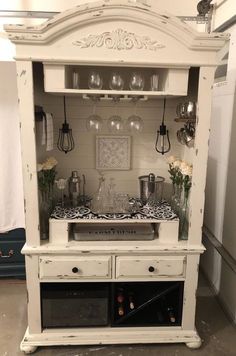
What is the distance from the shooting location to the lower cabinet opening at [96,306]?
6.27ft

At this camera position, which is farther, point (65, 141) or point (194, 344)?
point (65, 141)

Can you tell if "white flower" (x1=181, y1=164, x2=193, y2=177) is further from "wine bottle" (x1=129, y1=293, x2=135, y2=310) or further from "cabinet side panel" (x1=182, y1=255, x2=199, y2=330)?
"wine bottle" (x1=129, y1=293, x2=135, y2=310)

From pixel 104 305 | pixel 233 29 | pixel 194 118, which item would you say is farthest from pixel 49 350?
pixel 233 29

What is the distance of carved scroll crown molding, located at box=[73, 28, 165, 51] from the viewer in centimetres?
162

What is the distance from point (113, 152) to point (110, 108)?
0.30 metres

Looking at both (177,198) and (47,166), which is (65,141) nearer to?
(47,166)

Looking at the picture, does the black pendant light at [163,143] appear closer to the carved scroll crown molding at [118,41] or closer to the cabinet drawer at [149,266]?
the carved scroll crown molding at [118,41]

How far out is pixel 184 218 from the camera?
6.38 ft

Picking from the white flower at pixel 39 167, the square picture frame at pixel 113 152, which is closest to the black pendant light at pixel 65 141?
the square picture frame at pixel 113 152

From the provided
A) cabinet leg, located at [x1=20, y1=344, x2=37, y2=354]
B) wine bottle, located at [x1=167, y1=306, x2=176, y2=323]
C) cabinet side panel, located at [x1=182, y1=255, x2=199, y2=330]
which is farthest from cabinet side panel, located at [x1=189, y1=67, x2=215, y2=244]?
cabinet leg, located at [x1=20, y1=344, x2=37, y2=354]

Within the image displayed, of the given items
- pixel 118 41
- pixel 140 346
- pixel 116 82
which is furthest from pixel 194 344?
pixel 118 41

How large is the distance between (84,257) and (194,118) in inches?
41.6

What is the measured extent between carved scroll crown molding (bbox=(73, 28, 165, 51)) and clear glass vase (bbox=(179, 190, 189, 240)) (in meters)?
0.88

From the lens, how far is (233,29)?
2.18 metres
